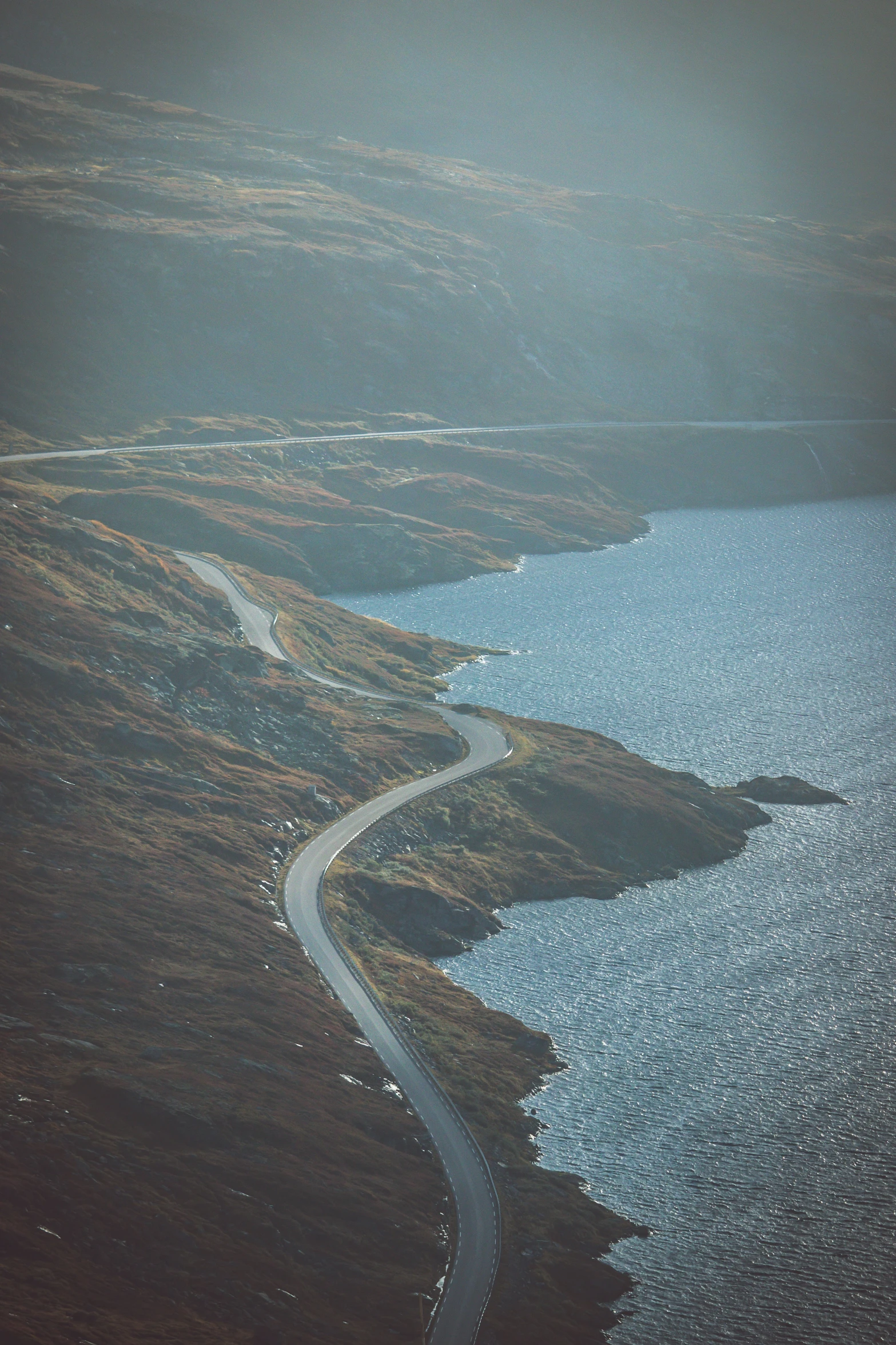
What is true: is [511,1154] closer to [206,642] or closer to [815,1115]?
[815,1115]

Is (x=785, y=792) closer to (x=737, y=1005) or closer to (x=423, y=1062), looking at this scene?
(x=737, y=1005)

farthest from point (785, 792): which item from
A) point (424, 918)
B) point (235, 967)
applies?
point (235, 967)

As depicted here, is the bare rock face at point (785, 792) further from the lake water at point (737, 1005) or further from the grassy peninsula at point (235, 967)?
the grassy peninsula at point (235, 967)

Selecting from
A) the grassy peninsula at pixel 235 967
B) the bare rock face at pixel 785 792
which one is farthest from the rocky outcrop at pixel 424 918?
the bare rock face at pixel 785 792

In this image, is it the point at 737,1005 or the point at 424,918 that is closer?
the point at 737,1005

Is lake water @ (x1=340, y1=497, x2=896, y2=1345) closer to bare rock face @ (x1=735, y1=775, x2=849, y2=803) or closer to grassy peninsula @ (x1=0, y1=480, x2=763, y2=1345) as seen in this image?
bare rock face @ (x1=735, y1=775, x2=849, y2=803)

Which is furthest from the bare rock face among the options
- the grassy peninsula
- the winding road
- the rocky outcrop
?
the rocky outcrop
